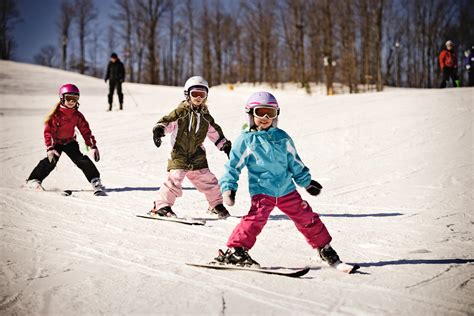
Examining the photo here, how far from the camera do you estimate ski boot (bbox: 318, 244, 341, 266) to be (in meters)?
3.34

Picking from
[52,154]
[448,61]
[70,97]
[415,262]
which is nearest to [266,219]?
[415,262]

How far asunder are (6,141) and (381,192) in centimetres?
871

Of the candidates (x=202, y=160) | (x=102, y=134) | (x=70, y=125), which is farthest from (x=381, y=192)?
(x=102, y=134)

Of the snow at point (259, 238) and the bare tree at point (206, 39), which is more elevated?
the bare tree at point (206, 39)

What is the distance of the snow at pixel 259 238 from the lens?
2646 mm

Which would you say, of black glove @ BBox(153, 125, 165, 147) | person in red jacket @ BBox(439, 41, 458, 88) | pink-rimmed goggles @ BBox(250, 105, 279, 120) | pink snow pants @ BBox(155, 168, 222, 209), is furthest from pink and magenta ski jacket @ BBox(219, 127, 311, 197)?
person in red jacket @ BBox(439, 41, 458, 88)

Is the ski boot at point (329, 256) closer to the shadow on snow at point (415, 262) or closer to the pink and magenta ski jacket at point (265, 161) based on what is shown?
the shadow on snow at point (415, 262)

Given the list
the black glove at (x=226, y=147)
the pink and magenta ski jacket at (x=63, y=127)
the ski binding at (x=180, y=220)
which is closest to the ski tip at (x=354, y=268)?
the ski binding at (x=180, y=220)

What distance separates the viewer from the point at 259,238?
4125 mm

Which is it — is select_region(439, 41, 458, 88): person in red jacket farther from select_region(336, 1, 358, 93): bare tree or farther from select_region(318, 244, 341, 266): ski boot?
select_region(336, 1, 358, 93): bare tree

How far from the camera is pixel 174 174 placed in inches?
196

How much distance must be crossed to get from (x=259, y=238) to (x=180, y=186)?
1350 mm

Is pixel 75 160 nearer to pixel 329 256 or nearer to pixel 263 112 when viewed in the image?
pixel 263 112

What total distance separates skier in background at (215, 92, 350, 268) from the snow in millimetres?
223
